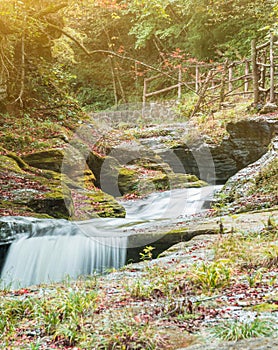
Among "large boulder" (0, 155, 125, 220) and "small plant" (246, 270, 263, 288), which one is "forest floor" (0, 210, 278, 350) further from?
"large boulder" (0, 155, 125, 220)

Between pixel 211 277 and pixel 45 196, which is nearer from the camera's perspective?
pixel 211 277

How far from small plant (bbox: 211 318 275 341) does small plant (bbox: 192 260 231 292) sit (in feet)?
2.71

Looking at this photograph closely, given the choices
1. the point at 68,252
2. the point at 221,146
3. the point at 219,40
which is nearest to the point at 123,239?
the point at 68,252

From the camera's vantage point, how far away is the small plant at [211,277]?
3.39 meters

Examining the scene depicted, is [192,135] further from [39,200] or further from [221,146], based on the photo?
[39,200]

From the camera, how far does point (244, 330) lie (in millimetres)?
2396

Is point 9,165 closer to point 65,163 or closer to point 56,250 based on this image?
point 65,163

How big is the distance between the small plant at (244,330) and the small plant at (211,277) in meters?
0.83

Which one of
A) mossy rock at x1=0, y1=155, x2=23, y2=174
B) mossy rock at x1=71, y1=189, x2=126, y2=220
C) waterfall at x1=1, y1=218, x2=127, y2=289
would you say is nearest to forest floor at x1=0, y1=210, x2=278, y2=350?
waterfall at x1=1, y1=218, x2=127, y2=289

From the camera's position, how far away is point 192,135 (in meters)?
15.0

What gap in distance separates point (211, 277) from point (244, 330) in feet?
3.32

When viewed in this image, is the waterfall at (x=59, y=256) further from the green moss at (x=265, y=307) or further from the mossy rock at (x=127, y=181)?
the mossy rock at (x=127, y=181)

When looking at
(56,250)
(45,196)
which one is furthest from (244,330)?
(45,196)

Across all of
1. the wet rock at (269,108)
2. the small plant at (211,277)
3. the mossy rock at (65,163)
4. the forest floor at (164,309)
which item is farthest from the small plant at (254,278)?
the wet rock at (269,108)
